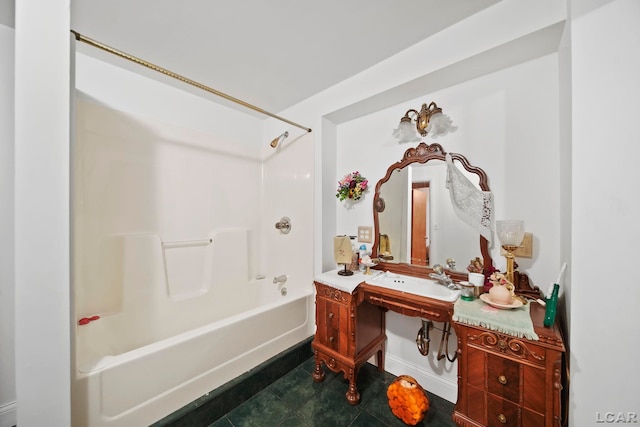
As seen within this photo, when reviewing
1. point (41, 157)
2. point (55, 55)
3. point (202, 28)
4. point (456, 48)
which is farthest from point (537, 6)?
point (41, 157)

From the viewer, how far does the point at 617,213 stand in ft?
2.90

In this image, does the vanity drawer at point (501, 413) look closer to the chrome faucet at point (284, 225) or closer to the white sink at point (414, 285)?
the white sink at point (414, 285)

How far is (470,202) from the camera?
4.68 ft

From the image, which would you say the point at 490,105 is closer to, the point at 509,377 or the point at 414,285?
the point at 414,285

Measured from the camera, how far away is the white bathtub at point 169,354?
1090mm

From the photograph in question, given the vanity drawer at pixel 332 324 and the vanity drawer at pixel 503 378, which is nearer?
the vanity drawer at pixel 503 378

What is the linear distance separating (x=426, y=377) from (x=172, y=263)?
7.56ft

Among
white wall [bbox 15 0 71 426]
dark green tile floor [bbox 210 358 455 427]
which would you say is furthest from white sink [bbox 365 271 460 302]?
white wall [bbox 15 0 71 426]

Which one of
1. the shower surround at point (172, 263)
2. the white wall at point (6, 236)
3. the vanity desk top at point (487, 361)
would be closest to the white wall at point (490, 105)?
the vanity desk top at point (487, 361)

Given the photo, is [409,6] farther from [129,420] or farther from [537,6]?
[129,420]

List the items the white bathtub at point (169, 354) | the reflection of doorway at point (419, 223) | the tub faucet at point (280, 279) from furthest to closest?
the tub faucet at point (280, 279) < the reflection of doorway at point (419, 223) < the white bathtub at point (169, 354)

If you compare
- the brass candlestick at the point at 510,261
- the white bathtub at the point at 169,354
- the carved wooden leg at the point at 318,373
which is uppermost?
the brass candlestick at the point at 510,261

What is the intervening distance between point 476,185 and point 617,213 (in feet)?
2.10

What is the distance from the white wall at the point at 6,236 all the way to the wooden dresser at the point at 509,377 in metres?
2.57
